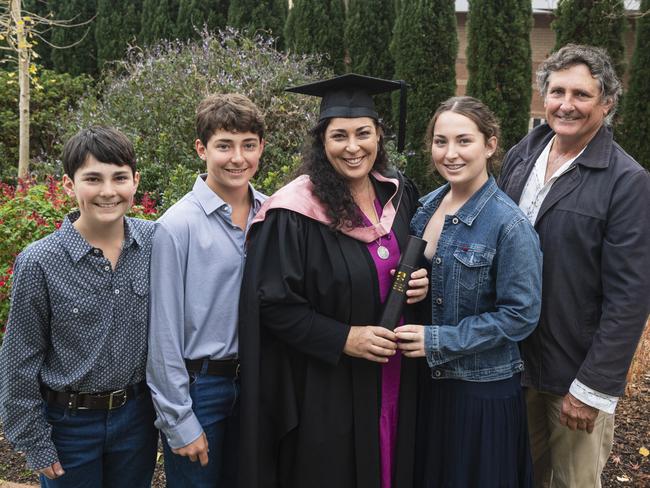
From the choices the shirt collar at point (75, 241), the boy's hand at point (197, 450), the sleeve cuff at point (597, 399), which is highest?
the shirt collar at point (75, 241)

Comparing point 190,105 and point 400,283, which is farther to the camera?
point 190,105

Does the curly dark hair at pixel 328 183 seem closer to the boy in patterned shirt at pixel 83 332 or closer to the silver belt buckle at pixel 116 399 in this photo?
the boy in patterned shirt at pixel 83 332

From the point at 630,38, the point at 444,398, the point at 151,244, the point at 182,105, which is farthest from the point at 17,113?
the point at 630,38

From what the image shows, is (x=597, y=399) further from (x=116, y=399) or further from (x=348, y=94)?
(x=116, y=399)

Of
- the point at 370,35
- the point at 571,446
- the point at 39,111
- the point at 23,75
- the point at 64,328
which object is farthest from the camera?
the point at 39,111

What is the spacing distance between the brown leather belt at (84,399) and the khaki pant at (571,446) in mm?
1664

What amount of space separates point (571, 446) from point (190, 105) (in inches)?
185

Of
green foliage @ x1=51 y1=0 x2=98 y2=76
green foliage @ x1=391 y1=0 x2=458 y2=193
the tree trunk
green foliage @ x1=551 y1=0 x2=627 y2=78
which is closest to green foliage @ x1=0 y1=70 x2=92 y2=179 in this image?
green foliage @ x1=51 y1=0 x2=98 y2=76

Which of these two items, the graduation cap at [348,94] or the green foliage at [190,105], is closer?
the graduation cap at [348,94]

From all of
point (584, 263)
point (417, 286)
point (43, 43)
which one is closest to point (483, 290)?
point (417, 286)

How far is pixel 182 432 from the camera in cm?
212

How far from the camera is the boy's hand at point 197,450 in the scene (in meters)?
2.15

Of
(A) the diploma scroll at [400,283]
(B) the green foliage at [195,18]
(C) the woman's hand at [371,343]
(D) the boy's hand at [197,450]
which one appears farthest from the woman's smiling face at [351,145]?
(B) the green foliage at [195,18]

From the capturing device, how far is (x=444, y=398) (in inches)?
91.6
